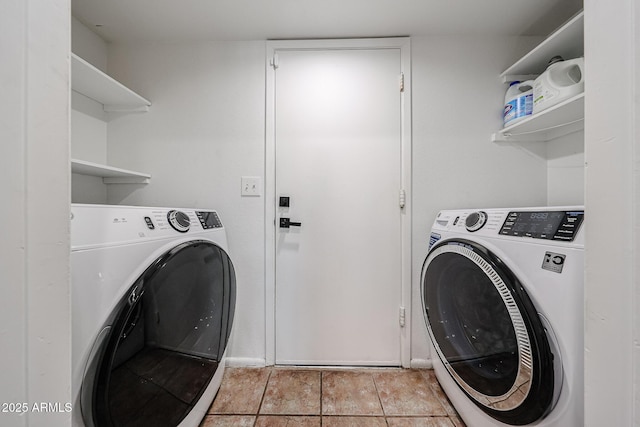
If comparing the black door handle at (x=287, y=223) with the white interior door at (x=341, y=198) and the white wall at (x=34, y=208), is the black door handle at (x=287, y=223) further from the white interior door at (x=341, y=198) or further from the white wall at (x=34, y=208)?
the white wall at (x=34, y=208)

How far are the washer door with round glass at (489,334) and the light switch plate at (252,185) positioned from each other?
994 mm

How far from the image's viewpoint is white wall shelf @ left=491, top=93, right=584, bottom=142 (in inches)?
Answer: 41.6

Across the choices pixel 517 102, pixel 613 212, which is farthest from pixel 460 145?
pixel 613 212

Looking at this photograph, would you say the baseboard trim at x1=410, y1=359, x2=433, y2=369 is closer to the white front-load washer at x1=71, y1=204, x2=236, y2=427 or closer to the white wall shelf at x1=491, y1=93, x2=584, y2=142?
the white front-load washer at x1=71, y1=204, x2=236, y2=427

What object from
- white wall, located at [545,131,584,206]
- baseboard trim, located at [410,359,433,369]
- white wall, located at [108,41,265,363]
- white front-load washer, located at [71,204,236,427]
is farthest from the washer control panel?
white wall, located at [545,131,584,206]

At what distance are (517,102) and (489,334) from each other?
118cm

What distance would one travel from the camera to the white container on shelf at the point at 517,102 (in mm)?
1246

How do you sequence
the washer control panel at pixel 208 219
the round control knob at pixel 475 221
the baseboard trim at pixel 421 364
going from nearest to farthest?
the round control knob at pixel 475 221 → the washer control panel at pixel 208 219 → the baseboard trim at pixel 421 364

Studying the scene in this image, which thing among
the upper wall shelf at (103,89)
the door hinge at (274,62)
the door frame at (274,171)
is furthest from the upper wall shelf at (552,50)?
the upper wall shelf at (103,89)

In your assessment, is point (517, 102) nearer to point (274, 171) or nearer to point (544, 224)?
point (544, 224)

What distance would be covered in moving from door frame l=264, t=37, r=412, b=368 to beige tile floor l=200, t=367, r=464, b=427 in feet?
0.43

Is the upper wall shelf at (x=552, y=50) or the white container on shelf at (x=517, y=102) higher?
the upper wall shelf at (x=552, y=50)

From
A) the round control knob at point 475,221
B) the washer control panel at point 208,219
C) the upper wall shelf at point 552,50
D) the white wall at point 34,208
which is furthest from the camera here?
the washer control panel at point 208,219

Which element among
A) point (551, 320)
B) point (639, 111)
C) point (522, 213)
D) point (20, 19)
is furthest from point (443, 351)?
point (20, 19)
